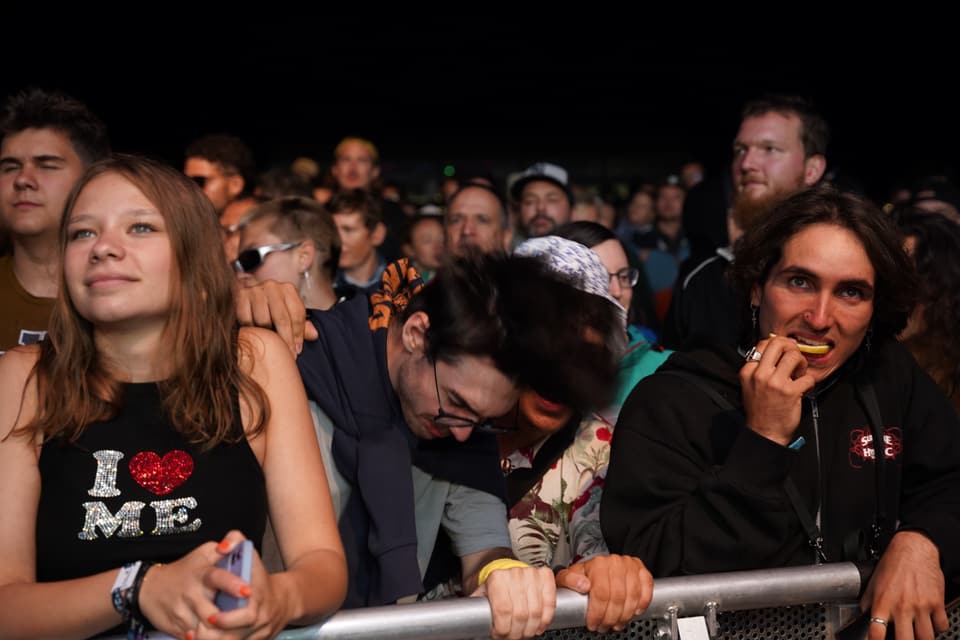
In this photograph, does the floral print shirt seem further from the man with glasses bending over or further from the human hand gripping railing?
the human hand gripping railing

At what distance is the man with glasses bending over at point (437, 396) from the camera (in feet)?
8.30

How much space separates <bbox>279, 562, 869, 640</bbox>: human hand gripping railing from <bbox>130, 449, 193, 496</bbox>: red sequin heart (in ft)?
1.25

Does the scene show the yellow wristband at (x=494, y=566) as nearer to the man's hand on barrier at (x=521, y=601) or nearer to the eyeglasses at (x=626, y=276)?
the man's hand on barrier at (x=521, y=601)

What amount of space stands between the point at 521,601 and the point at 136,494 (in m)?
0.77

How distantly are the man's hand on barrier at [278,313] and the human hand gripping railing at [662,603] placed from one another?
0.80m

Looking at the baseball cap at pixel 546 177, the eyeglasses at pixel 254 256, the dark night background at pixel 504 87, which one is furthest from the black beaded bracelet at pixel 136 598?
the dark night background at pixel 504 87

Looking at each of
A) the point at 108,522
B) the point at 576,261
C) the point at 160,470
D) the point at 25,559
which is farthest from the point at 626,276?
the point at 25,559

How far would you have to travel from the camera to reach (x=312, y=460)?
2.33 m

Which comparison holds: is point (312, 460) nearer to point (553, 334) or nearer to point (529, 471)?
point (553, 334)

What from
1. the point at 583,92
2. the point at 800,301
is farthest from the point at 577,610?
the point at 583,92

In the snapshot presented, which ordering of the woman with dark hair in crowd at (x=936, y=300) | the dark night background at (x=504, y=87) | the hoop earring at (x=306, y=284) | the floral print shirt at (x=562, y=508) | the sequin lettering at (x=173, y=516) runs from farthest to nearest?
the dark night background at (x=504, y=87) → the hoop earring at (x=306, y=284) → the woman with dark hair in crowd at (x=936, y=300) → the floral print shirt at (x=562, y=508) → the sequin lettering at (x=173, y=516)

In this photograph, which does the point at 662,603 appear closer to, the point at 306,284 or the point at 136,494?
the point at 136,494

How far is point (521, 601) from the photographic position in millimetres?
2160

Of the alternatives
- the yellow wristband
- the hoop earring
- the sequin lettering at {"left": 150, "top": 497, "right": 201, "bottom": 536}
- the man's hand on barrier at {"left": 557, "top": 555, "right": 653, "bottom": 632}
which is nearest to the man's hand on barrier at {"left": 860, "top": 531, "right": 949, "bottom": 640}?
the man's hand on barrier at {"left": 557, "top": 555, "right": 653, "bottom": 632}
